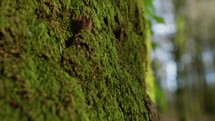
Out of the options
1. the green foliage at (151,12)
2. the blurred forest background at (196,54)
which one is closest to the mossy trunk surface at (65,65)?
the green foliage at (151,12)

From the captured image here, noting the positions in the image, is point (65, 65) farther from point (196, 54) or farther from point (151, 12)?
point (196, 54)

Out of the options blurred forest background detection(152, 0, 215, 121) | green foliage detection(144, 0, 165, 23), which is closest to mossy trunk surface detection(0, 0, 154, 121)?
green foliage detection(144, 0, 165, 23)

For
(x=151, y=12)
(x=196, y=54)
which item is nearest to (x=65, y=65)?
(x=151, y=12)

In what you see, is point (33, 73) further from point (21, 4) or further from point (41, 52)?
point (21, 4)

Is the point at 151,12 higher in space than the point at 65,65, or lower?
higher

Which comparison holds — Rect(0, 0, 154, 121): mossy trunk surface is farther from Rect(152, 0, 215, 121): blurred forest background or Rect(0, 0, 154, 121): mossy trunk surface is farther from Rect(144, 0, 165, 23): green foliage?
Rect(152, 0, 215, 121): blurred forest background

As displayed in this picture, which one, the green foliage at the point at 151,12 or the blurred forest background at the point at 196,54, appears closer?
the green foliage at the point at 151,12

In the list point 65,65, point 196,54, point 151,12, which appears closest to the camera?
point 65,65

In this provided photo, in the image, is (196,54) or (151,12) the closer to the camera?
(151,12)

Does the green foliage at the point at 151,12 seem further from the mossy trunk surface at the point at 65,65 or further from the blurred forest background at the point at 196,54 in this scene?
the blurred forest background at the point at 196,54
